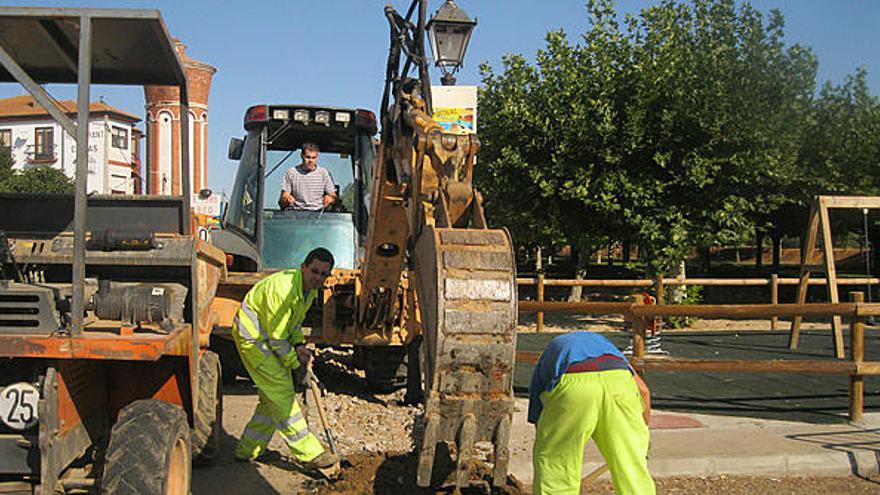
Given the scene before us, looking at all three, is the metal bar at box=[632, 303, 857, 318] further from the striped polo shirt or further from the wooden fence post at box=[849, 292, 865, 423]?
the striped polo shirt

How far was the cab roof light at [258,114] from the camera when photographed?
856 cm

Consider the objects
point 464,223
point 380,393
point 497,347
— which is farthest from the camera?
point 380,393

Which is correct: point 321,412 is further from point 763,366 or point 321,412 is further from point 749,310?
point 749,310

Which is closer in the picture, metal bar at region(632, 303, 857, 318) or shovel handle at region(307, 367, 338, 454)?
shovel handle at region(307, 367, 338, 454)

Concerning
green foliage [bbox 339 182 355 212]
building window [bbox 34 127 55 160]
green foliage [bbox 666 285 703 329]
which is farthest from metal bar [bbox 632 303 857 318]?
building window [bbox 34 127 55 160]

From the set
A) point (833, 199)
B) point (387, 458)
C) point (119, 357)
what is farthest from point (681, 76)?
point (119, 357)

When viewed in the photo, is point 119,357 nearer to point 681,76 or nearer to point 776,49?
point 681,76

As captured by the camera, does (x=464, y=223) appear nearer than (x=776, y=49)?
Yes

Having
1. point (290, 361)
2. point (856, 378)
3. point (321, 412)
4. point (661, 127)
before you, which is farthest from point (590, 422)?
point (661, 127)

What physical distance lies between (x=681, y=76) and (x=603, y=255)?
55652 millimetres

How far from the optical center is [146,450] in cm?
371

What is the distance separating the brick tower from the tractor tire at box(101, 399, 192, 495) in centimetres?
2009

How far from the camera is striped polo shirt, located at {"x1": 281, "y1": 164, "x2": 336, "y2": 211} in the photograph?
27.5ft

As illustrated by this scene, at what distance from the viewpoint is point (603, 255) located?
69375mm
